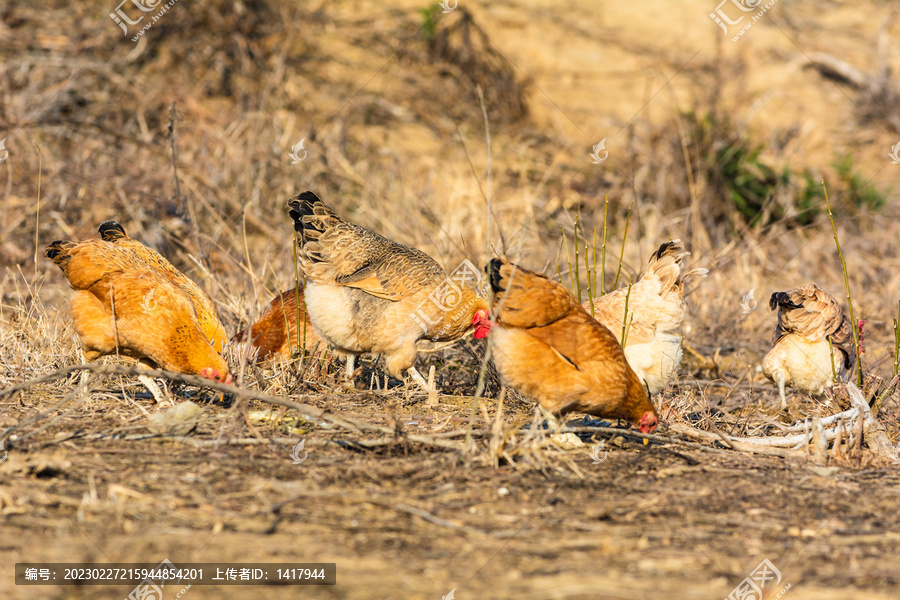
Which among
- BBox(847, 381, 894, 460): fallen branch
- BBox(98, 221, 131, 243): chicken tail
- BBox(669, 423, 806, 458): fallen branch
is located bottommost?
BBox(669, 423, 806, 458): fallen branch

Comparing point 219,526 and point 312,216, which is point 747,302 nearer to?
point 312,216

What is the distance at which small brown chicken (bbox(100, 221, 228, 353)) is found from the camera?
474 centimetres

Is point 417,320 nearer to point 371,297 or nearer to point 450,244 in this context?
point 371,297

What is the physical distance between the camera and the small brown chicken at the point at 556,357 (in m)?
3.97

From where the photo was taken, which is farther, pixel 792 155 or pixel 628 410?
pixel 792 155

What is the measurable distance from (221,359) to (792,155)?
8168 millimetres

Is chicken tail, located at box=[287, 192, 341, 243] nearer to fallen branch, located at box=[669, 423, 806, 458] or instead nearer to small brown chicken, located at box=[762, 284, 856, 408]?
fallen branch, located at box=[669, 423, 806, 458]

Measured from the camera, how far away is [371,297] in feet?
16.9

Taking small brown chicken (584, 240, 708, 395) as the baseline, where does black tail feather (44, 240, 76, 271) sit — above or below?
above

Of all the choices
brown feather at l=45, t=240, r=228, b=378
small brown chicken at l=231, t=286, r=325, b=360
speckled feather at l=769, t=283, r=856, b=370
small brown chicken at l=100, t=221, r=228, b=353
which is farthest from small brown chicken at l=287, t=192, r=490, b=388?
speckled feather at l=769, t=283, r=856, b=370

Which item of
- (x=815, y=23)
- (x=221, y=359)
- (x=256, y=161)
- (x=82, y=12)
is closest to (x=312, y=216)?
(x=221, y=359)

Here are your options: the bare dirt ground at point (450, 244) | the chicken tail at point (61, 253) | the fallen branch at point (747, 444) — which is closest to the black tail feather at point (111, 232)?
the chicken tail at point (61, 253)

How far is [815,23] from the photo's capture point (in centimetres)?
1201

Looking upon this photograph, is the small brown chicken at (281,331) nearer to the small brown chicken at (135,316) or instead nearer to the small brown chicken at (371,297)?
the small brown chicken at (371,297)
